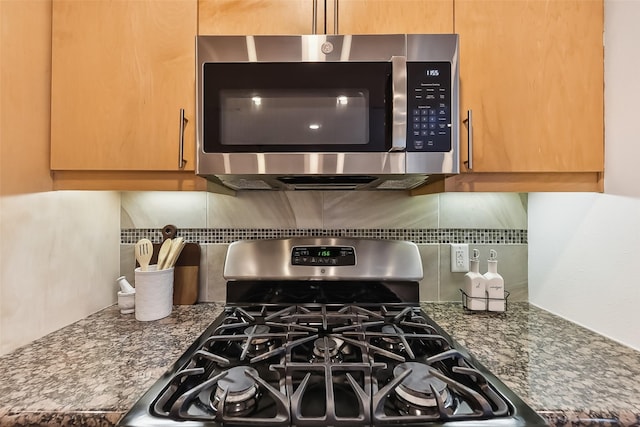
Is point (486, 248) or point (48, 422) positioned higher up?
point (486, 248)

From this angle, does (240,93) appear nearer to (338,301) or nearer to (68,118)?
(68,118)

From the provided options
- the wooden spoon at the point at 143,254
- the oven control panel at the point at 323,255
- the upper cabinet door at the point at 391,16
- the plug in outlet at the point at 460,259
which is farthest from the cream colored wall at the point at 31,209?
the plug in outlet at the point at 460,259

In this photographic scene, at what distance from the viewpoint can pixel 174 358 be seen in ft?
2.60

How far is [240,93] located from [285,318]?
0.67 m

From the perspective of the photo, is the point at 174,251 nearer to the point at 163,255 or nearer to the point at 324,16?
the point at 163,255

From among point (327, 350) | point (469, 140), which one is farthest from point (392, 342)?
point (469, 140)

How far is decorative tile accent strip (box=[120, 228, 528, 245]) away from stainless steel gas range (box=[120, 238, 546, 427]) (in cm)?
8

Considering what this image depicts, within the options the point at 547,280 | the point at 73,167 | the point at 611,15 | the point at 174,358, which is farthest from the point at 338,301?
the point at 611,15

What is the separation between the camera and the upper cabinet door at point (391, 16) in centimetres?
93

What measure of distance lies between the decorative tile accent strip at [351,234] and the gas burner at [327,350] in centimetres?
48

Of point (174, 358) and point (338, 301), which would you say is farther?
point (338, 301)

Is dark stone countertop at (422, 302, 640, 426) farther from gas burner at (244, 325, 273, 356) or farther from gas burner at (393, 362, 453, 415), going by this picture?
gas burner at (244, 325, 273, 356)

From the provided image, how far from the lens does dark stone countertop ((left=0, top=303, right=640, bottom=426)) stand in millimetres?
591

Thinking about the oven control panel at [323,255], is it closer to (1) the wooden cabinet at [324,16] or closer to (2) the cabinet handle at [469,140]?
(2) the cabinet handle at [469,140]
